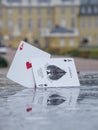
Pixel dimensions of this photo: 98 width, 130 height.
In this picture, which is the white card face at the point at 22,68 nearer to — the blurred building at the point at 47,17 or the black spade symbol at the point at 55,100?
the black spade symbol at the point at 55,100

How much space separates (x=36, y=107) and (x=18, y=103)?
48 centimetres

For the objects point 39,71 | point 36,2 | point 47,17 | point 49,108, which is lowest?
point 47,17

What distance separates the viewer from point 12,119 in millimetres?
6137

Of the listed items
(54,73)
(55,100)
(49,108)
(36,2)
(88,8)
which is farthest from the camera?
(36,2)

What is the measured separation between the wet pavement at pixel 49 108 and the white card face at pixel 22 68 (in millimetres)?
188

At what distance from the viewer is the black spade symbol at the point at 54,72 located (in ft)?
31.9

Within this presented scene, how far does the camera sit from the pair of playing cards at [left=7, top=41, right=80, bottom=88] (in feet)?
31.8

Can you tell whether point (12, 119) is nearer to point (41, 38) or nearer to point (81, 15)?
point (41, 38)

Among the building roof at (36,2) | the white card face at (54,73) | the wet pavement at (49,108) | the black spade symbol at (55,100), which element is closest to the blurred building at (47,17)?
the building roof at (36,2)

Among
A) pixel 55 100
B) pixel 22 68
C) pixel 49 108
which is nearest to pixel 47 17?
pixel 22 68

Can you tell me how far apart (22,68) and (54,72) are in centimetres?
60

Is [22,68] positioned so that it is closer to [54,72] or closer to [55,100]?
[54,72]

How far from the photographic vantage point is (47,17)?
3014 inches

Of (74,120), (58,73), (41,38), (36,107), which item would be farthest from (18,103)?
(41,38)
